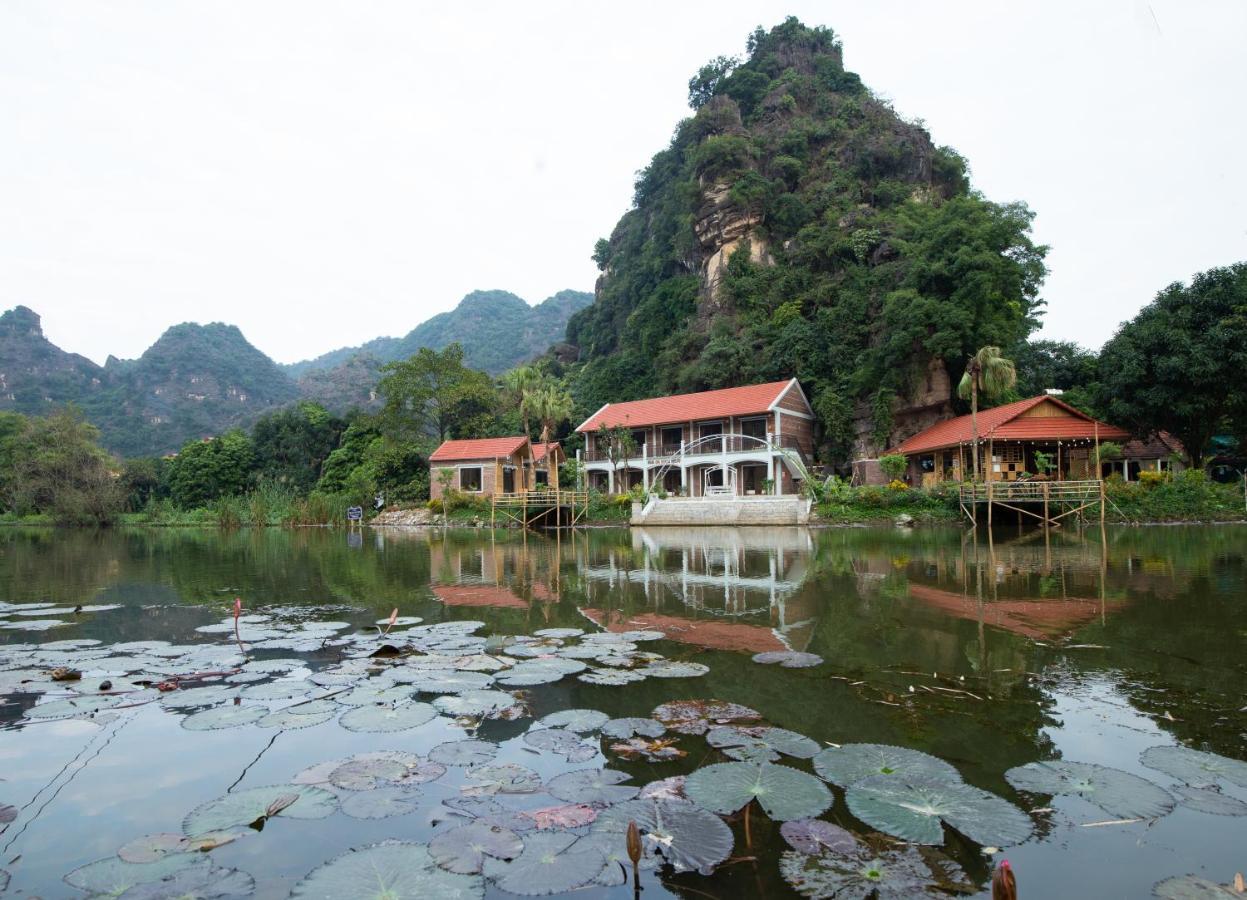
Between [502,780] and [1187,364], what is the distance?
103 feet

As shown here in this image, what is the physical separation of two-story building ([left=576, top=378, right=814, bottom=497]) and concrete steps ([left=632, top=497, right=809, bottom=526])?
2706 millimetres

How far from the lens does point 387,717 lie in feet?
15.0

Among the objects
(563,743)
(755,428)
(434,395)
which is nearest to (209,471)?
(434,395)

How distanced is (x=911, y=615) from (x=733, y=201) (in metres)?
43.7

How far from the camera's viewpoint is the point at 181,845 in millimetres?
2988

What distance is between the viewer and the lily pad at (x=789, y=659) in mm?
5898

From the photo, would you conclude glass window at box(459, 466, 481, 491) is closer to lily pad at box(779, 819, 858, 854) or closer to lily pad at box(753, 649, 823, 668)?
lily pad at box(753, 649, 823, 668)

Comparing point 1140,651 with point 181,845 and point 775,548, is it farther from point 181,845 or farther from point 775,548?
point 775,548

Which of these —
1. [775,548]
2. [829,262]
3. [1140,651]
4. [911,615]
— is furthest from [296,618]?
[829,262]

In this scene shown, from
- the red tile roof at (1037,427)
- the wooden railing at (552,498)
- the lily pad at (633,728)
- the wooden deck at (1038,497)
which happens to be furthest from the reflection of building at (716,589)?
the red tile roof at (1037,427)

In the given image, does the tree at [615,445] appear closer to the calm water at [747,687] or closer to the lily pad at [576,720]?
the calm water at [747,687]

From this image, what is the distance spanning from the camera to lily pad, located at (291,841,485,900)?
101 inches

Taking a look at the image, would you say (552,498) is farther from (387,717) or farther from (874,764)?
(874,764)

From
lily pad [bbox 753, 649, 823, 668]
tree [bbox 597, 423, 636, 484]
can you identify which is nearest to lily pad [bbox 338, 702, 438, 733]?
lily pad [bbox 753, 649, 823, 668]
